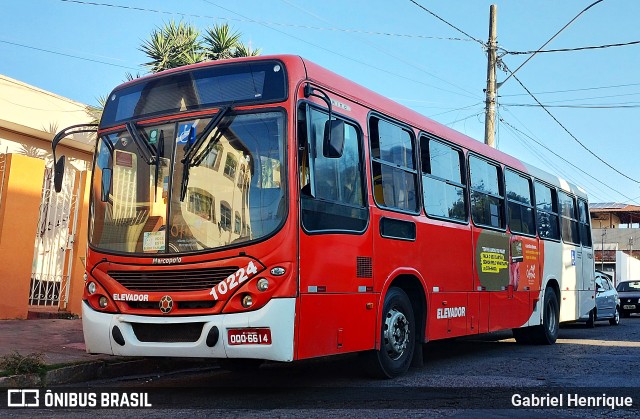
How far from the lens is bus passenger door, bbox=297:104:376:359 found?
21.3 feet

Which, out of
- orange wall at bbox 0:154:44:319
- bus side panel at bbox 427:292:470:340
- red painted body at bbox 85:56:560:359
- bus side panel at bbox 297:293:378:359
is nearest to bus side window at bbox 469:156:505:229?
red painted body at bbox 85:56:560:359

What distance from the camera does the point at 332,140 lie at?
6504 millimetres

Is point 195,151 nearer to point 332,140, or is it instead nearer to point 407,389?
point 332,140

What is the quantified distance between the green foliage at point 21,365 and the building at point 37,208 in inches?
190

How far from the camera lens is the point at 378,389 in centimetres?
725

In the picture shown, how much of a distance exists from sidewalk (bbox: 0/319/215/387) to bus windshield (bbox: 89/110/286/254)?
1.50m

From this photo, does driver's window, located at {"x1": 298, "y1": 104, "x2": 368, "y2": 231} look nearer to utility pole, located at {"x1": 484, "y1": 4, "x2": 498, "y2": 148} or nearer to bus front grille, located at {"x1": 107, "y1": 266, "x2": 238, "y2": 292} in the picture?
bus front grille, located at {"x1": 107, "y1": 266, "x2": 238, "y2": 292}

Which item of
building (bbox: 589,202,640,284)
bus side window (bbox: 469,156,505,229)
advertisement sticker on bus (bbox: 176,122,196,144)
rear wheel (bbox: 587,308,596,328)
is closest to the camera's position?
advertisement sticker on bus (bbox: 176,122,196,144)

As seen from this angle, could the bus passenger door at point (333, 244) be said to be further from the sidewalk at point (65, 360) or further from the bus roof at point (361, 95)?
the sidewalk at point (65, 360)

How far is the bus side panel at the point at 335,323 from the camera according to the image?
643cm

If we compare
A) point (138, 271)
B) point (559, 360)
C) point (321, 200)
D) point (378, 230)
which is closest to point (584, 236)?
point (559, 360)

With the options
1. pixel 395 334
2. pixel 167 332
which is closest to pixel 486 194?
pixel 395 334

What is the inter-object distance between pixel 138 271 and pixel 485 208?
5.77m

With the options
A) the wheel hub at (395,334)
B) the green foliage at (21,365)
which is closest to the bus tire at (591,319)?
the wheel hub at (395,334)
